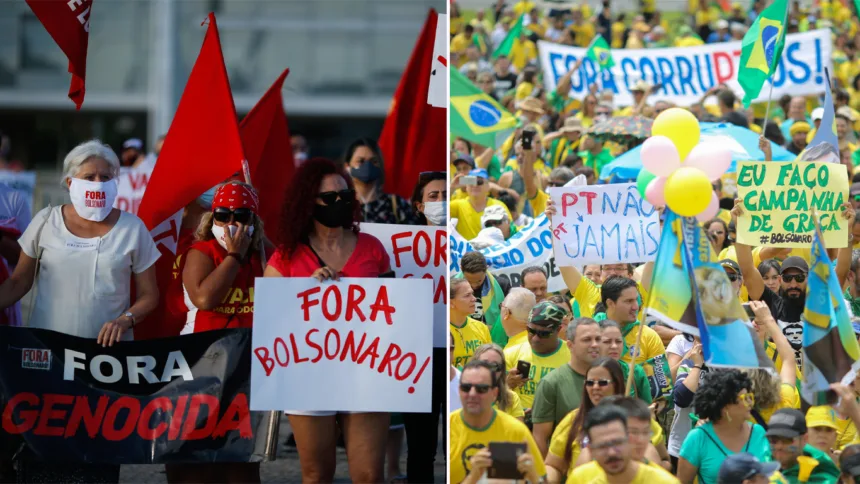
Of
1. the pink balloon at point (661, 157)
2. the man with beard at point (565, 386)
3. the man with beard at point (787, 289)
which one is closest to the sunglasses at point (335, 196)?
the man with beard at point (565, 386)

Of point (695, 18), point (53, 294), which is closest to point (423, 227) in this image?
point (53, 294)

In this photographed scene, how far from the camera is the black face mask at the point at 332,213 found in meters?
6.20

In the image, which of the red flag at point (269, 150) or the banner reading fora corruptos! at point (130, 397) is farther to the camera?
the red flag at point (269, 150)

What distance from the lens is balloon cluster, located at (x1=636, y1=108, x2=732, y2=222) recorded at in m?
6.14

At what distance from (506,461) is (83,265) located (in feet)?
7.48

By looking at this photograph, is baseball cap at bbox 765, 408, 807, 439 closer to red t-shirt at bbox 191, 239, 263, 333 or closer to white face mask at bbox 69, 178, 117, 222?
red t-shirt at bbox 191, 239, 263, 333

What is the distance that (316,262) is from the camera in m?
6.16

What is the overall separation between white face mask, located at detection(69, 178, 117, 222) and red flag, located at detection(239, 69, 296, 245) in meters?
3.03

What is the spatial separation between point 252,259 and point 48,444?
4.23ft

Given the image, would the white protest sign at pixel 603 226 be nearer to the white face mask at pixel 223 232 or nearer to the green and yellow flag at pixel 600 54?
the white face mask at pixel 223 232

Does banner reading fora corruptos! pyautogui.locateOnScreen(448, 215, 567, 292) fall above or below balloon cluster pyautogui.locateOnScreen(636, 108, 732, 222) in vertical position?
above

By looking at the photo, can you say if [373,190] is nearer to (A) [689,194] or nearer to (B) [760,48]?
(A) [689,194]

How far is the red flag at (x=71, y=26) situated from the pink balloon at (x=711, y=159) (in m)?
3.28

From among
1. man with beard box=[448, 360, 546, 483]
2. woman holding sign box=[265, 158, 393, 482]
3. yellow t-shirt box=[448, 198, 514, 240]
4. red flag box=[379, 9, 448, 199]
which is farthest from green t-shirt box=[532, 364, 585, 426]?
red flag box=[379, 9, 448, 199]
